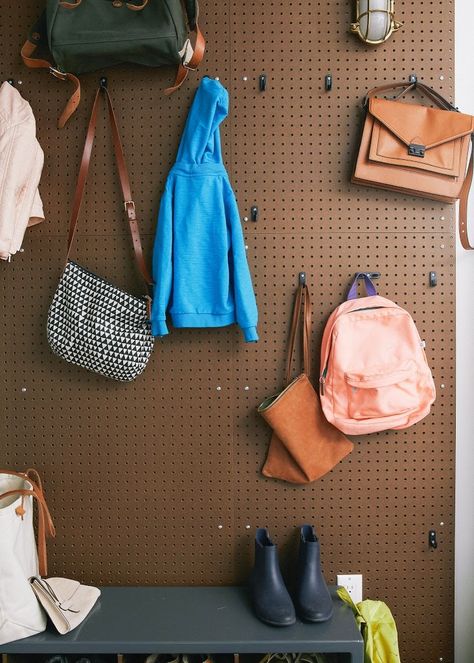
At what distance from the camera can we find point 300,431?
6.06 feet

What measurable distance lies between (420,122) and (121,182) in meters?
0.97

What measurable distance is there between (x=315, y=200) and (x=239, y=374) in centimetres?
63

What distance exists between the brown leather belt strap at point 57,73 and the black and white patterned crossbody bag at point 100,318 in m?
0.07

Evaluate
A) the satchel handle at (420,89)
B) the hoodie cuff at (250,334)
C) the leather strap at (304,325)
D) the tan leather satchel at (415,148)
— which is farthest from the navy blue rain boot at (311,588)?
the satchel handle at (420,89)

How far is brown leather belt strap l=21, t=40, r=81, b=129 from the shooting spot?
1782 mm

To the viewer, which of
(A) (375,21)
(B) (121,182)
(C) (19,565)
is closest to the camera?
(C) (19,565)

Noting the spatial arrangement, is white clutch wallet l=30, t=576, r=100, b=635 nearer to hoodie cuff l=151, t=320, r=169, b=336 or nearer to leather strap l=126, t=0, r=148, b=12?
hoodie cuff l=151, t=320, r=169, b=336

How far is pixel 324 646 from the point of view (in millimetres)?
1600

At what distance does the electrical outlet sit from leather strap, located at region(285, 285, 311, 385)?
27.4 inches

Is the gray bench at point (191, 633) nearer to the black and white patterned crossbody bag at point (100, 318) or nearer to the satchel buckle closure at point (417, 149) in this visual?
the black and white patterned crossbody bag at point (100, 318)

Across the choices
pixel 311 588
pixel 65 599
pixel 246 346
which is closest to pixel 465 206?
pixel 246 346

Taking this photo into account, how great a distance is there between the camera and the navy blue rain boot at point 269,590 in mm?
1677

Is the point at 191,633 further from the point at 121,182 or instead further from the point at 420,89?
the point at 420,89

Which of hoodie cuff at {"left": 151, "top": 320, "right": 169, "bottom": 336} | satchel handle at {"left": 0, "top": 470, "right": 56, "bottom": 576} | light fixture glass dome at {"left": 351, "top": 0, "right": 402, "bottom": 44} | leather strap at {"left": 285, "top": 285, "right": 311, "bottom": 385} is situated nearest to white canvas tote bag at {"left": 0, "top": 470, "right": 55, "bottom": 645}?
satchel handle at {"left": 0, "top": 470, "right": 56, "bottom": 576}
